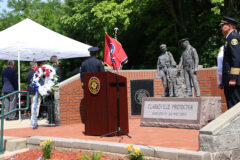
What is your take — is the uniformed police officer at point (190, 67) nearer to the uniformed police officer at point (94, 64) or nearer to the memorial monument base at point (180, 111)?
the memorial monument base at point (180, 111)

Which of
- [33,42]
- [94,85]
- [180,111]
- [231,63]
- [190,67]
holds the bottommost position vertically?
[180,111]

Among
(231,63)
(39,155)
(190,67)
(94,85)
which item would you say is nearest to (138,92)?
(190,67)

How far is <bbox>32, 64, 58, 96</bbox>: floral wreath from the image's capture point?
9.74 m

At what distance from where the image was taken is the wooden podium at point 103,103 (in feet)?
23.5

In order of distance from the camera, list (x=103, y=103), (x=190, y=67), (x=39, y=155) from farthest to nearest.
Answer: (x=190, y=67) < (x=103, y=103) < (x=39, y=155)

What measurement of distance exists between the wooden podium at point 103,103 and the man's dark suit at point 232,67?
2.21m

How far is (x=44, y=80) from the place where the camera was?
990 centimetres

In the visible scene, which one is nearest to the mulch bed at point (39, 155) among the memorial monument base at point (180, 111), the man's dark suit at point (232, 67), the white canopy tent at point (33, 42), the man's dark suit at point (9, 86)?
the man's dark suit at point (232, 67)

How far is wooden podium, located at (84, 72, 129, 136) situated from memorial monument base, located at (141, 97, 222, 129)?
74.9 inches

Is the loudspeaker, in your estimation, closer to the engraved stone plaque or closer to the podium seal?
the engraved stone plaque

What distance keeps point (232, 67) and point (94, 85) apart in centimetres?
283

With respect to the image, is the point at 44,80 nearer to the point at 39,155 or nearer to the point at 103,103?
the point at 103,103

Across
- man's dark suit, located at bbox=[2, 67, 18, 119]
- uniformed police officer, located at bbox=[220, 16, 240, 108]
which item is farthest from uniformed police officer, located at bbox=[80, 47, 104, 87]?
man's dark suit, located at bbox=[2, 67, 18, 119]

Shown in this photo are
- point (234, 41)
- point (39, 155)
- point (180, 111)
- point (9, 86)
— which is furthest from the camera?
point (9, 86)
